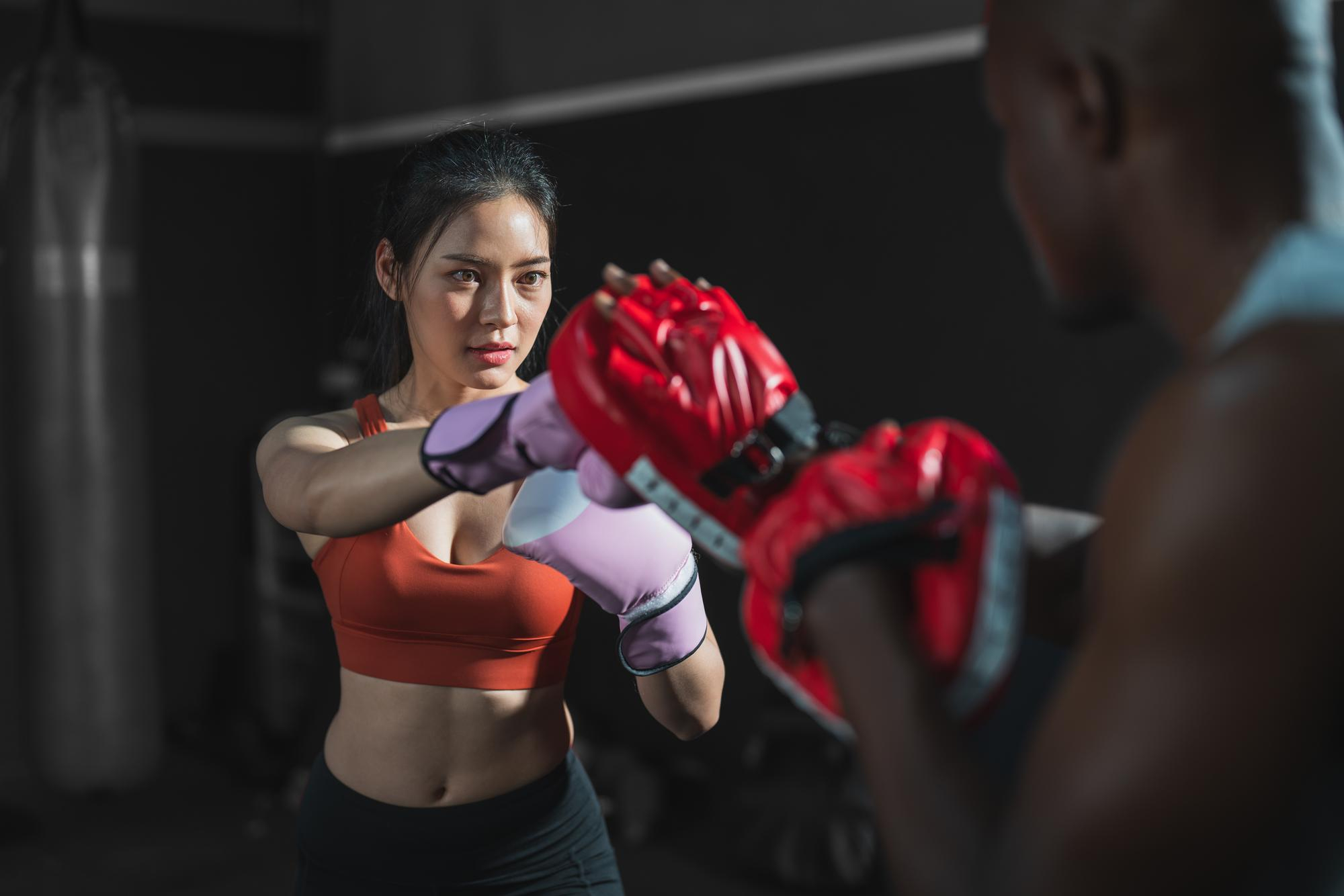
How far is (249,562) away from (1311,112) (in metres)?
4.59

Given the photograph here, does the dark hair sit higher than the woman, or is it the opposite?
the dark hair

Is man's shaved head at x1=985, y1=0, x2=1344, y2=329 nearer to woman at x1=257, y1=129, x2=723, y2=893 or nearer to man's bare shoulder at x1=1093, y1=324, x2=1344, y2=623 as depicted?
man's bare shoulder at x1=1093, y1=324, x2=1344, y2=623

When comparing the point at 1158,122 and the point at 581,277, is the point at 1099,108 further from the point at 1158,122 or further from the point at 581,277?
the point at 581,277

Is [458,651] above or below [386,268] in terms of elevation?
below

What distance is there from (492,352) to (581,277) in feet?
9.59

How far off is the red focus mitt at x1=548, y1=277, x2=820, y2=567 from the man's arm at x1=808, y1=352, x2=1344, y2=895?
0.44 m

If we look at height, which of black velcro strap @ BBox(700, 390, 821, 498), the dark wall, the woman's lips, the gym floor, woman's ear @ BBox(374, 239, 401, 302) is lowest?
the gym floor

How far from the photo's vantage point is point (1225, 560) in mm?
675

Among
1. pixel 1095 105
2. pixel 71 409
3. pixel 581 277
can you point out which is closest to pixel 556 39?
pixel 581 277

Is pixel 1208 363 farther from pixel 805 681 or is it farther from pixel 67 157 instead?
pixel 67 157

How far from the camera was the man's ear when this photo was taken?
2.67 ft

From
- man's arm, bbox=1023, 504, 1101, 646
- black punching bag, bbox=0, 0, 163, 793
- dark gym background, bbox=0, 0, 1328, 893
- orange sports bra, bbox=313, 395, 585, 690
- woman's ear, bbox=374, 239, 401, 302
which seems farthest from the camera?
black punching bag, bbox=0, 0, 163, 793

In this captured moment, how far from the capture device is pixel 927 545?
850 millimetres

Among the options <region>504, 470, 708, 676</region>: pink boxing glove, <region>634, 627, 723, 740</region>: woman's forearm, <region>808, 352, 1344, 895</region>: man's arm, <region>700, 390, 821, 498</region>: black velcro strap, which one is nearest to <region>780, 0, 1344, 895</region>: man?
<region>808, 352, 1344, 895</region>: man's arm
